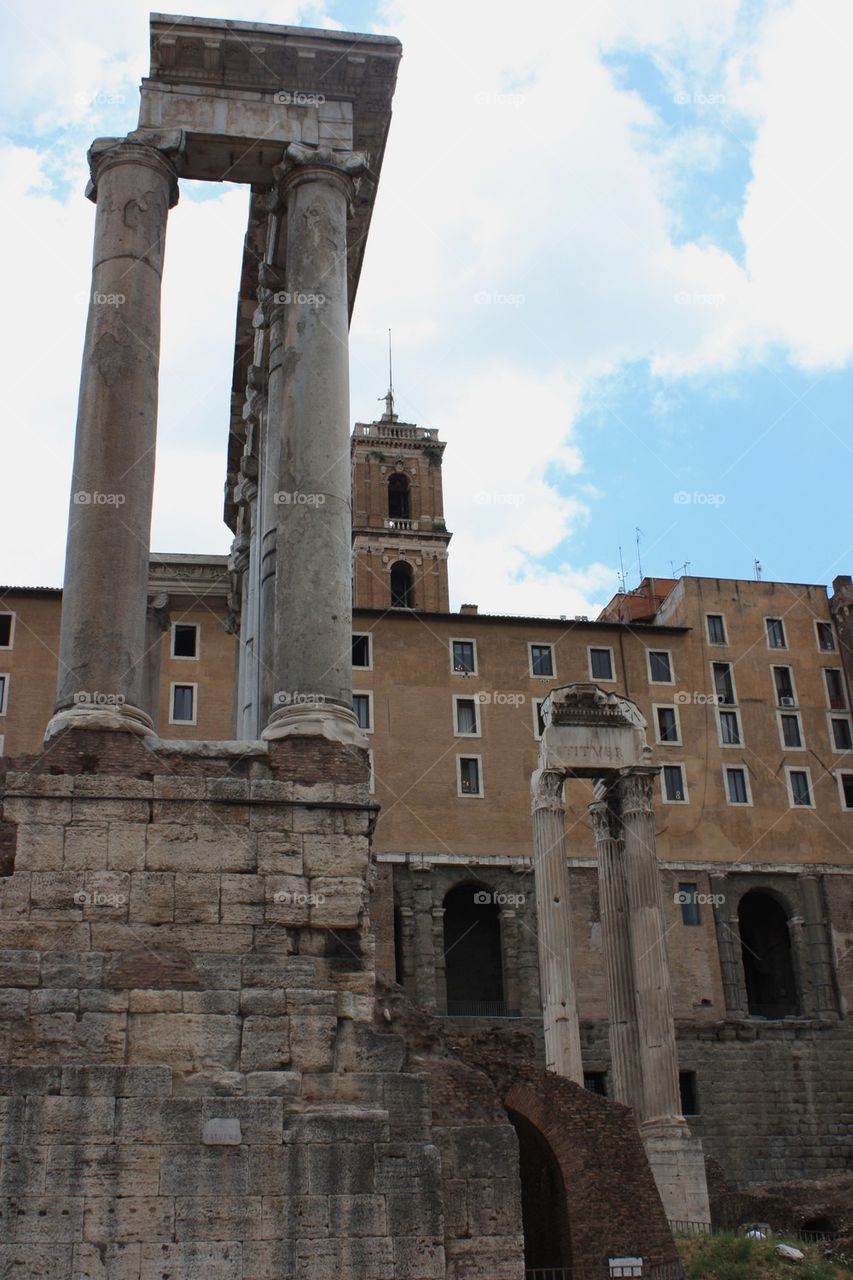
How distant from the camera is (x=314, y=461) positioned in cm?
1469

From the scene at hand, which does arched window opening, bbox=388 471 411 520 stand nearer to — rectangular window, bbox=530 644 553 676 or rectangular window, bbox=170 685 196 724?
rectangular window, bbox=530 644 553 676

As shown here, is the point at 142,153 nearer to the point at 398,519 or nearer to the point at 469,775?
the point at 469,775

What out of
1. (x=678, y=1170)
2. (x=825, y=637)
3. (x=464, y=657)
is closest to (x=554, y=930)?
(x=678, y=1170)

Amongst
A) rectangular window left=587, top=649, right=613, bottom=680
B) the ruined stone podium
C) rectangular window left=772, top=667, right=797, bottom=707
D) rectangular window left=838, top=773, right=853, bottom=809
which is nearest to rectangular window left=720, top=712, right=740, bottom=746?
rectangular window left=772, top=667, right=797, bottom=707

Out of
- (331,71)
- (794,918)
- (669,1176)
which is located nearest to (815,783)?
(794,918)

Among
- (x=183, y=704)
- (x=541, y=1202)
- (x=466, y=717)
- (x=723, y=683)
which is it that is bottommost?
(x=541, y=1202)

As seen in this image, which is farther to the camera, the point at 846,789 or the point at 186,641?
the point at 846,789

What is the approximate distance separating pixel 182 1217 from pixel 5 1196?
1379 millimetres

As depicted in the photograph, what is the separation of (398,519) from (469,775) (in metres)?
26.4

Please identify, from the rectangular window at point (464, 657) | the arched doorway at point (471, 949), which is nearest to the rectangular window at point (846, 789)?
the arched doorway at point (471, 949)

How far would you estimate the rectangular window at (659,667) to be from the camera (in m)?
52.2

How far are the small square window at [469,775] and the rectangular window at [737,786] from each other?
9554mm

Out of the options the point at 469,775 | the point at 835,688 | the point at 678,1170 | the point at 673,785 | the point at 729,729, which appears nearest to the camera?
the point at 678,1170

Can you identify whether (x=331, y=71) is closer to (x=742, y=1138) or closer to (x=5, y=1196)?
(x=5, y=1196)
